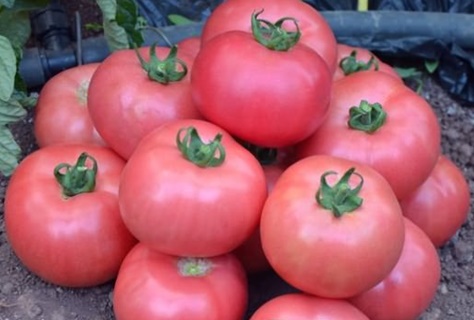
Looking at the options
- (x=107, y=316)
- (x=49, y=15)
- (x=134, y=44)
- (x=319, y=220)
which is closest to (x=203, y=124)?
(x=319, y=220)

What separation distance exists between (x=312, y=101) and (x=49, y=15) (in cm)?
117

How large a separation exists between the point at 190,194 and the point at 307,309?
0.27 meters

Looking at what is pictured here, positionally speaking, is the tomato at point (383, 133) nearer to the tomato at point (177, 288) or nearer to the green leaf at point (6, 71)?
the tomato at point (177, 288)

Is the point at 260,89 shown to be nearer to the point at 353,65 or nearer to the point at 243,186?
the point at 243,186

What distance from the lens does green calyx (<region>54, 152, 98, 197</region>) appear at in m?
1.65

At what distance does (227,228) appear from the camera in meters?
1.50

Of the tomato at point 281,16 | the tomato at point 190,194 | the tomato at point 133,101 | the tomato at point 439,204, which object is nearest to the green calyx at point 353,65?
the tomato at point 281,16

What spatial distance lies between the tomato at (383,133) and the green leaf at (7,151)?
0.62m

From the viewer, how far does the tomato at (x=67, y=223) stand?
165 centimetres

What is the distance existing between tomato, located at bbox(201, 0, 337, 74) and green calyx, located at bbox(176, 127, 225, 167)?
380 millimetres

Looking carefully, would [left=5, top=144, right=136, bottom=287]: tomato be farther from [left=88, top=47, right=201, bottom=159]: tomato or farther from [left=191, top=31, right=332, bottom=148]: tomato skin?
[left=191, top=31, right=332, bottom=148]: tomato skin

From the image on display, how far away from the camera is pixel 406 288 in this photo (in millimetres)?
1629

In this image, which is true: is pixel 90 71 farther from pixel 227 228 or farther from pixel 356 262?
pixel 356 262

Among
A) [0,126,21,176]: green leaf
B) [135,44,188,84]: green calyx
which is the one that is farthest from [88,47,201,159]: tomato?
[0,126,21,176]: green leaf
